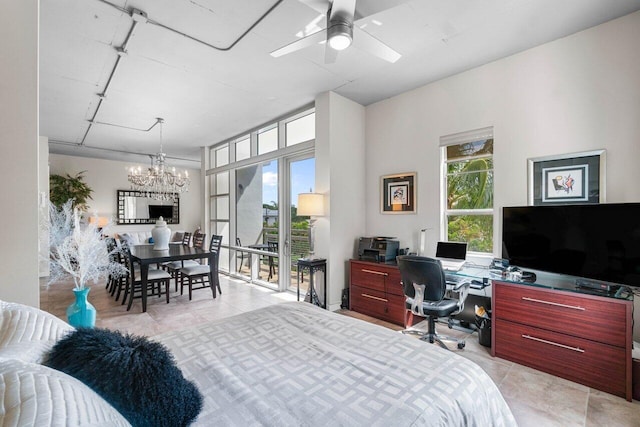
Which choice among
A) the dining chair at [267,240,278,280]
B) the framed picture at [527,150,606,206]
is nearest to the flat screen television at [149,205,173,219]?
the dining chair at [267,240,278,280]

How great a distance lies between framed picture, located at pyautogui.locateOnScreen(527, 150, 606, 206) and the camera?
240cm

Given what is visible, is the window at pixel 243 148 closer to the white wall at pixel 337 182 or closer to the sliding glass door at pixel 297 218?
the sliding glass door at pixel 297 218

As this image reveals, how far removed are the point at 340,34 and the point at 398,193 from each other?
2369 millimetres

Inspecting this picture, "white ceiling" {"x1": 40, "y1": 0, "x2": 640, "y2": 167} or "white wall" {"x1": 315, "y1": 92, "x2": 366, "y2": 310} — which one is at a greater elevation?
"white ceiling" {"x1": 40, "y1": 0, "x2": 640, "y2": 167}

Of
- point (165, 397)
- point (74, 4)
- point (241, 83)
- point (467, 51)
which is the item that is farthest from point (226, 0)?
point (165, 397)

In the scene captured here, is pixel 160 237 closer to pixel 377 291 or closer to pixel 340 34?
pixel 377 291

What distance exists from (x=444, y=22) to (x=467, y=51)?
590 mm

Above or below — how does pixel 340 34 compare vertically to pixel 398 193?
above

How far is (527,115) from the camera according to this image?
109 inches

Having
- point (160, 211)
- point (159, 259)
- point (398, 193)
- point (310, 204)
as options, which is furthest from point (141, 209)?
point (398, 193)

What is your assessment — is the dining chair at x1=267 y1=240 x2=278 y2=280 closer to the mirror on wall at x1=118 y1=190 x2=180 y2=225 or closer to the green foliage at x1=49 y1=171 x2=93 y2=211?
the mirror on wall at x1=118 y1=190 x2=180 y2=225

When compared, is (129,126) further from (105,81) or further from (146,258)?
(146,258)

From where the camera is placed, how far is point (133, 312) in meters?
3.80

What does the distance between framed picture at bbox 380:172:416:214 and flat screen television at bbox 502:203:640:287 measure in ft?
3.59
